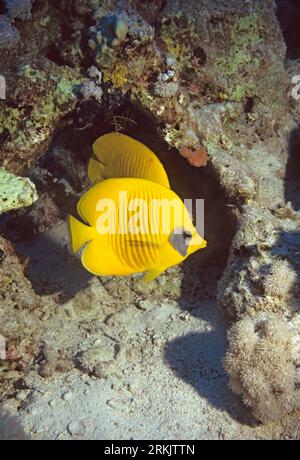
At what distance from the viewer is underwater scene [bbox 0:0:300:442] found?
8.63 feet

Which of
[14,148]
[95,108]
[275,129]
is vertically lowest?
[275,129]

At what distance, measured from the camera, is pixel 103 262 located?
2.45m

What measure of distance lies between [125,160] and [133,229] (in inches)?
18.4

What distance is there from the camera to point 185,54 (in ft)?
14.3

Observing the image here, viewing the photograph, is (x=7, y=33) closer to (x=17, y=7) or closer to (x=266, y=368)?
(x=17, y=7)

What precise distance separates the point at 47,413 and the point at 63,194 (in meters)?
2.61

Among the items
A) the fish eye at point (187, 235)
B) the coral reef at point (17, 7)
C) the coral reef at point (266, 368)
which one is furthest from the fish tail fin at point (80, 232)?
the coral reef at point (17, 7)

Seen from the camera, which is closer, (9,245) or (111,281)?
(9,245)

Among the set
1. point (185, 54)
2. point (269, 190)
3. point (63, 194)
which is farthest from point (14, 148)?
point (269, 190)

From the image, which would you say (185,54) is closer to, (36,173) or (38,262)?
(36,173)

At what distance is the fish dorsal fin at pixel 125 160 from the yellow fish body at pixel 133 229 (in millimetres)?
193
